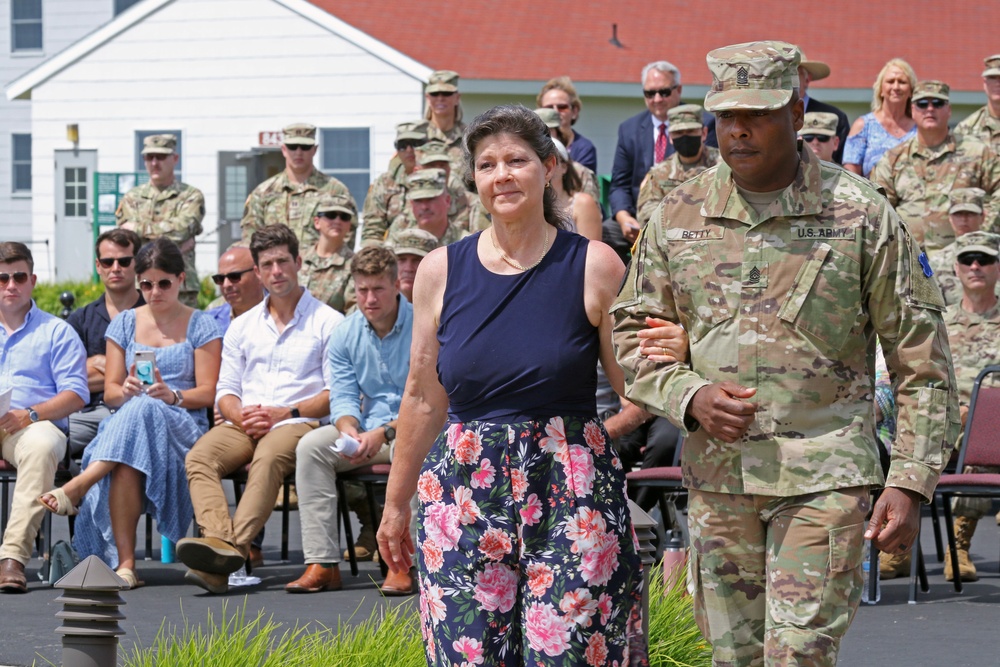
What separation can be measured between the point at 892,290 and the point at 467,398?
114cm

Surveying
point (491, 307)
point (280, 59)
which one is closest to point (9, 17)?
point (280, 59)

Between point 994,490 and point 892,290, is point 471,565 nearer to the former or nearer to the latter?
point 892,290

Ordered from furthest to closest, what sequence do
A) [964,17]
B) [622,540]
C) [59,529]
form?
[964,17]
[59,529]
[622,540]

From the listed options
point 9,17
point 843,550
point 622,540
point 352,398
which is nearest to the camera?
point 843,550

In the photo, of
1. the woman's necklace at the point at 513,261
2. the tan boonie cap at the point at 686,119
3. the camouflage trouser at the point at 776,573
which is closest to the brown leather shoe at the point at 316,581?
the woman's necklace at the point at 513,261

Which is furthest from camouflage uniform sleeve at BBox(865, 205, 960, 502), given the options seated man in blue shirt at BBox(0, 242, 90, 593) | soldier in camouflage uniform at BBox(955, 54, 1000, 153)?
soldier in camouflage uniform at BBox(955, 54, 1000, 153)

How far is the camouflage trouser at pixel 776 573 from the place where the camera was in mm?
3768

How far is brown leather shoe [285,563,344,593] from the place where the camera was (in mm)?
8023

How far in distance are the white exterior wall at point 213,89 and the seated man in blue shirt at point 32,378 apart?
13.2 meters

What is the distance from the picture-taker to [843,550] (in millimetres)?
3781

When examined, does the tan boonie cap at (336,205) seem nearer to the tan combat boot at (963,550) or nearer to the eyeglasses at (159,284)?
the eyeglasses at (159,284)

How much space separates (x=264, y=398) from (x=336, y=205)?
2.84m

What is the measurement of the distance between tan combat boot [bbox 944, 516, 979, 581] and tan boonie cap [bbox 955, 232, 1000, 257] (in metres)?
1.73

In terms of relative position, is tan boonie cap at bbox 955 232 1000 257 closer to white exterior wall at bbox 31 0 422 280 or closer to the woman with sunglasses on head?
the woman with sunglasses on head
